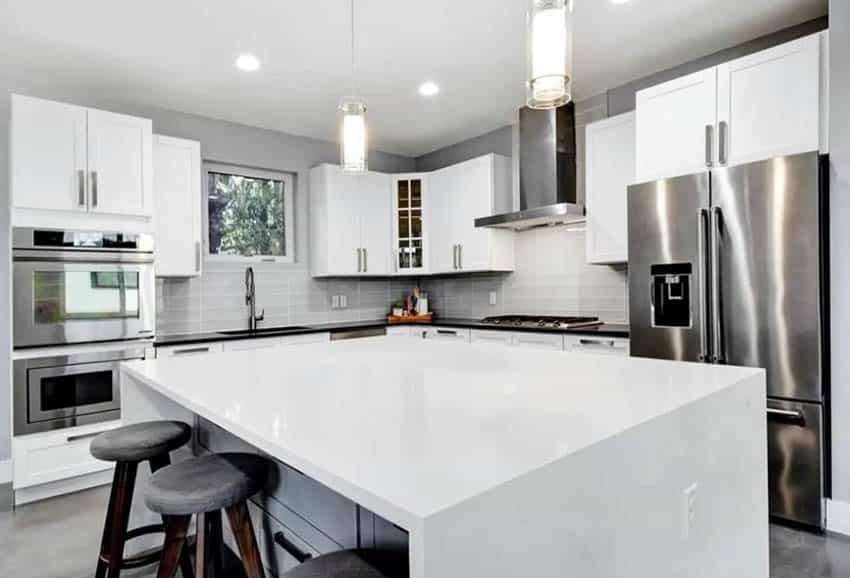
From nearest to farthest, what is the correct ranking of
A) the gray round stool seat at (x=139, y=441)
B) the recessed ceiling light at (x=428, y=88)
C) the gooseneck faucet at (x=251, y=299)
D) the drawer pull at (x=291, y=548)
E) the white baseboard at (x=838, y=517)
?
the drawer pull at (x=291, y=548) < the gray round stool seat at (x=139, y=441) < the white baseboard at (x=838, y=517) < the recessed ceiling light at (x=428, y=88) < the gooseneck faucet at (x=251, y=299)

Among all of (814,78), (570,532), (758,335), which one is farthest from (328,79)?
(570,532)

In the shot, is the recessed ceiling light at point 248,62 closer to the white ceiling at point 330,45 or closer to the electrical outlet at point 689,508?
the white ceiling at point 330,45

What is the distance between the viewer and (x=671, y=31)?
299 centimetres

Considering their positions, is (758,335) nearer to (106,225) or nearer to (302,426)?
(302,426)

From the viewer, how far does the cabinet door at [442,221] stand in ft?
15.8

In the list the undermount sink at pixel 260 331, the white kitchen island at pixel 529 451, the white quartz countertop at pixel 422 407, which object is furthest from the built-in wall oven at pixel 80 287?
the white kitchen island at pixel 529 451

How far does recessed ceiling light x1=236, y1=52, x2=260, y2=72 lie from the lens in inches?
125

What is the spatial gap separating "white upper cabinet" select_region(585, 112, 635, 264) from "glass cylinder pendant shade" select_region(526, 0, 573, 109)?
2.22 meters

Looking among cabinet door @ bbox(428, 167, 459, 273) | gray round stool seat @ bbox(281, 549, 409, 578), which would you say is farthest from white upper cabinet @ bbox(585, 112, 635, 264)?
gray round stool seat @ bbox(281, 549, 409, 578)

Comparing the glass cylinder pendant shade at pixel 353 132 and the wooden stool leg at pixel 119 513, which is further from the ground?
the glass cylinder pendant shade at pixel 353 132

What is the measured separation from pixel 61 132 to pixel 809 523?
182 inches

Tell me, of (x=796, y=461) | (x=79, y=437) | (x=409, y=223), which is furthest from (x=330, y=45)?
(x=796, y=461)

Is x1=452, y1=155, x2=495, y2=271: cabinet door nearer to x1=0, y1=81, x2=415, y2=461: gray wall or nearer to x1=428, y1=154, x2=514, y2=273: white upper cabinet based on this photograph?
x1=428, y1=154, x2=514, y2=273: white upper cabinet

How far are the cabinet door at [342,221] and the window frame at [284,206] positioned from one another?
15.9 inches
